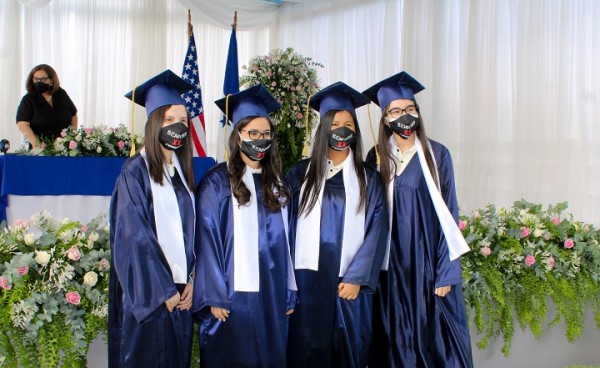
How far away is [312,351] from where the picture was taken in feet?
10.2

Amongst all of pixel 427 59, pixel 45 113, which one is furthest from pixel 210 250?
pixel 427 59

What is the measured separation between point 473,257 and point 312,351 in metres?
1.37

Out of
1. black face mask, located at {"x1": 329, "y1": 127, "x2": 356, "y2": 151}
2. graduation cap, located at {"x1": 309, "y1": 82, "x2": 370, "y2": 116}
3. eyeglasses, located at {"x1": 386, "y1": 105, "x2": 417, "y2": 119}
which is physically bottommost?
black face mask, located at {"x1": 329, "y1": 127, "x2": 356, "y2": 151}

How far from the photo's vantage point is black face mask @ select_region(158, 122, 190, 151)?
9.33 feet

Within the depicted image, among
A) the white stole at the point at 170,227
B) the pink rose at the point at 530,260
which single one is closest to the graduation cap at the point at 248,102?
the white stole at the point at 170,227

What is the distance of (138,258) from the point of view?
2641 millimetres

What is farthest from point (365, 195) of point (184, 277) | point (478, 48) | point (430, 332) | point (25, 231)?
point (478, 48)

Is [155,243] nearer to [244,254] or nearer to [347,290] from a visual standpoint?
[244,254]

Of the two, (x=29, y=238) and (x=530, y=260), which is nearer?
(x=29, y=238)

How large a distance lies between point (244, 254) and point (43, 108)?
4.31 meters

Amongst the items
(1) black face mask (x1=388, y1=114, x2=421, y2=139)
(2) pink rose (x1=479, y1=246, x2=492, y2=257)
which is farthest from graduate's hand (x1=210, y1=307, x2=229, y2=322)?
(2) pink rose (x1=479, y1=246, x2=492, y2=257)

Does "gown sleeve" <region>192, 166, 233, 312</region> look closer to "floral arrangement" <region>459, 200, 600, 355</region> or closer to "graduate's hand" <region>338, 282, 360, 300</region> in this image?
"graduate's hand" <region>338, 282, 360, 300</region>

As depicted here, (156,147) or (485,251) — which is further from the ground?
(156,147)

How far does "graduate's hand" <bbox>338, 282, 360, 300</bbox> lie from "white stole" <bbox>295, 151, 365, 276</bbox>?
7 centimetres
